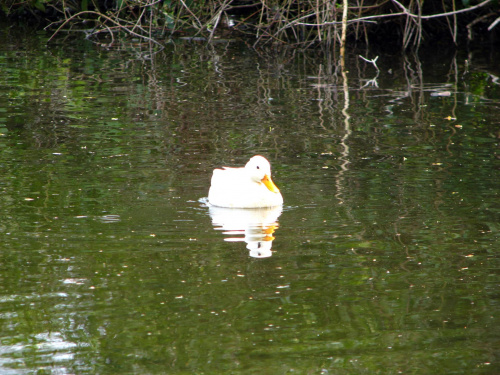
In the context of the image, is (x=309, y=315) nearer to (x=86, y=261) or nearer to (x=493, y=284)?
(x=493, y=284)

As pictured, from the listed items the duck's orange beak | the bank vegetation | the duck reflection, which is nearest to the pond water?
the duck reflection

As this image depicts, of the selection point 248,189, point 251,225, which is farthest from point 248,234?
point 248,189

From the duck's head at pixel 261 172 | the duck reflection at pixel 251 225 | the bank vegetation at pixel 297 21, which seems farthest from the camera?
the bank vegetation at pixel 297 21

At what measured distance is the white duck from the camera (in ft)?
26.9

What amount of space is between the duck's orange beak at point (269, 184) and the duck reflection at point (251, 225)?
0.65 feet

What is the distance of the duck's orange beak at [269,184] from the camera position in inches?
320

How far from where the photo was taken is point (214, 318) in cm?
552

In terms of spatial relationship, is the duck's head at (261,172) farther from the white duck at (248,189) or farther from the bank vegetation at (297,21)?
the bank vegetation at (297,21)


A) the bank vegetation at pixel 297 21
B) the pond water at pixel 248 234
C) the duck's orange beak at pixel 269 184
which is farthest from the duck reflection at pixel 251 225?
the bank vegetation at pixel 297 21

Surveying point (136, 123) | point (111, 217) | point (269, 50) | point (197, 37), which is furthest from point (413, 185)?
point (197, 37)

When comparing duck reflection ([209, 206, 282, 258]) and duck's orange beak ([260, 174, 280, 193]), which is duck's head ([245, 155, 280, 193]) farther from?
duck reflection ([209, 206, 282, 258])

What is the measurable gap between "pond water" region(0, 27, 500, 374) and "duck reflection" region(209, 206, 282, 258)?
1.1 inches

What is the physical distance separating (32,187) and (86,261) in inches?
89.5

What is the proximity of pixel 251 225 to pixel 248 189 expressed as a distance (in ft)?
2.20
